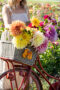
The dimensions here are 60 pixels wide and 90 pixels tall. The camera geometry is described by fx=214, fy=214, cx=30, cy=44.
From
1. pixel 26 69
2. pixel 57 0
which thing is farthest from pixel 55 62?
pixel 57 0

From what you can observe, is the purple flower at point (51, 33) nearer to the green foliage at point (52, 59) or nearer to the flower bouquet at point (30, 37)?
the flower bouquet at point (30, 37)

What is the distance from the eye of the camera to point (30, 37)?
2.17 metres

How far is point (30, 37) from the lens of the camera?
7.13 ft

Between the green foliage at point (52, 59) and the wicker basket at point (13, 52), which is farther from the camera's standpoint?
the green foliage at point (52, 59)

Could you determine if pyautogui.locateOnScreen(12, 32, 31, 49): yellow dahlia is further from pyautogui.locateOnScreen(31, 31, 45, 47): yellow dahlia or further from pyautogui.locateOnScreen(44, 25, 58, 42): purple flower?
pyautogui.locateOnScreen(44, 25, 58, 42): purple flower

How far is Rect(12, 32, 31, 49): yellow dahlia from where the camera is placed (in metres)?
2.13

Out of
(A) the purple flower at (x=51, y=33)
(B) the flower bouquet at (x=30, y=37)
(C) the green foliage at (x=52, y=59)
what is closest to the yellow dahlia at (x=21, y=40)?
(B) the flower bouquet at (x=30, y=37)

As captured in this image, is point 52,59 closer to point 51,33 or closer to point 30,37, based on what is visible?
point 51,33

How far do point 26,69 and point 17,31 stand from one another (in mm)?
613

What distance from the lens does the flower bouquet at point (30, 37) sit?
2.13 metres

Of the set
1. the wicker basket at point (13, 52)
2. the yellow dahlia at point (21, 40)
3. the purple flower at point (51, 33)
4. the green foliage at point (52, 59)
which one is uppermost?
the purple flower at point (51, 33)

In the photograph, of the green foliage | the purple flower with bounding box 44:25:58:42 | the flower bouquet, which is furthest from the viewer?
the green foliage

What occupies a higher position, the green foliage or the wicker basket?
the wicker basket

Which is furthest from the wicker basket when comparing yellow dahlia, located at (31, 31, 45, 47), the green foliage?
the green foliage
